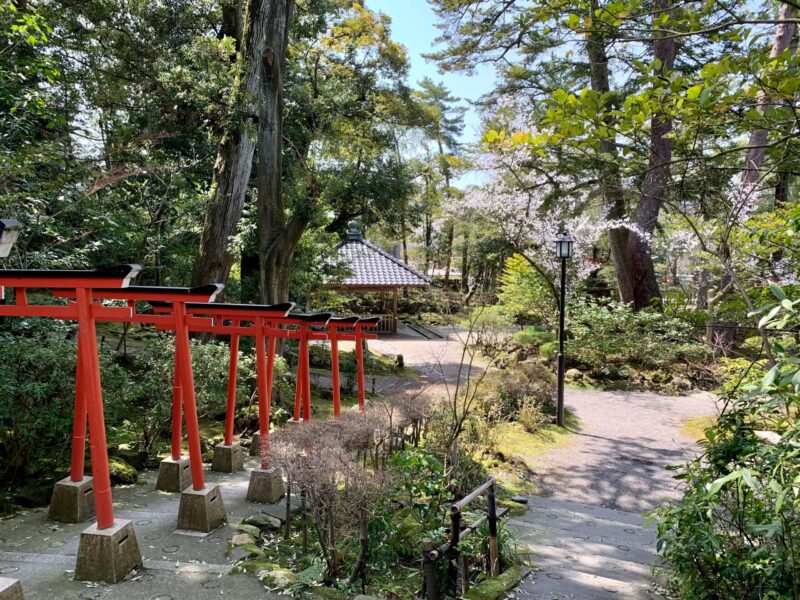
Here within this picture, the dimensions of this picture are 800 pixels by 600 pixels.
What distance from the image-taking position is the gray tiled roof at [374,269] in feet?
59.8

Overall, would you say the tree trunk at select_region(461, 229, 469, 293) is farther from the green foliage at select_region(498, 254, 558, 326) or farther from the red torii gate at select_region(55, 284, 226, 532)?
the red torii gate at select_region(55, 284, 226, 532)

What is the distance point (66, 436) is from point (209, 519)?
1951mm

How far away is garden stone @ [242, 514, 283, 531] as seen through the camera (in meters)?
4.44

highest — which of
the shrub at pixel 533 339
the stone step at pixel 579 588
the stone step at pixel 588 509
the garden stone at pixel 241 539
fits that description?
the shrub at pixel 533 339

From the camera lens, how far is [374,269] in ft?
62.7

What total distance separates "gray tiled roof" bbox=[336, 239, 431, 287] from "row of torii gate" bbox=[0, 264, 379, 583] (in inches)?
463

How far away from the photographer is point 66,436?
5070mm

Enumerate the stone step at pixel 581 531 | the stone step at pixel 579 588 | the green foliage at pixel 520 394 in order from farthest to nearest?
the green foliage at pixel 520 394 → the stone step at pixel 581 531 → the stone step at pixel 579 588

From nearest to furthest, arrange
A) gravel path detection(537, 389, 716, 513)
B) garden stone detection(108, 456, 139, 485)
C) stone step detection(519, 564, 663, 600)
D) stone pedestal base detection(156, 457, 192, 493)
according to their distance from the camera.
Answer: stone step detection(519, 564, 663, 600) → stone pedestal base detection(156, 457, 192, 493) → garden stone detection(108, 456, 139, 485) → gravel path detection(537, 389, 716, 513)

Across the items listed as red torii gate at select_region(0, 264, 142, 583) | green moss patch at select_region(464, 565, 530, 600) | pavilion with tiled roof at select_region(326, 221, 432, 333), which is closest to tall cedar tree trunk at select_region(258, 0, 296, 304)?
red torii gate at select_region(0, 264, 142, 583)

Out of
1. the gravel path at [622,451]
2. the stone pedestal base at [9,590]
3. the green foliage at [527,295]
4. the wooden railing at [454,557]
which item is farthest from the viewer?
the green foliage at [527,295]

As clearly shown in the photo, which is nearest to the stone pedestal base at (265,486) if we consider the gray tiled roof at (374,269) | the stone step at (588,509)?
the stone step at (588,509)

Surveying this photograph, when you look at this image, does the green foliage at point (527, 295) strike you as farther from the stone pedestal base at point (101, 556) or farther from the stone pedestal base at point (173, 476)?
the stone pedestal base at point (101, 556)

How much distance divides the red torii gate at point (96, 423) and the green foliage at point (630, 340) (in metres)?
11.3
